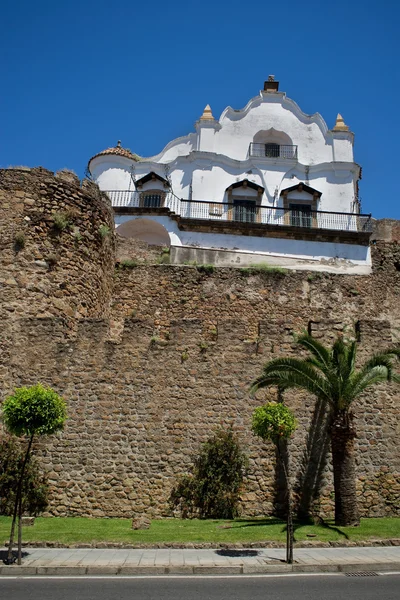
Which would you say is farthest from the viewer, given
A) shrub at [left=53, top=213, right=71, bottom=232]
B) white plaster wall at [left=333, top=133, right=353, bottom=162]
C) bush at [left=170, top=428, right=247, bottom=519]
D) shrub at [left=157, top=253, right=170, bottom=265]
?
white plaster wall at [left=333, top=133, right=353, bottom=162]

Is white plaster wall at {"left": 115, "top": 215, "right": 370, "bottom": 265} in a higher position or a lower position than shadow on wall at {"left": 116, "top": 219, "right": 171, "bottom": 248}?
lower

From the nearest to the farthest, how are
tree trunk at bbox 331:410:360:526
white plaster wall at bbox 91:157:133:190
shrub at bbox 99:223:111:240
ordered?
tree trunk at bbox 331:410:360:526 → shrub at bbox 99:223:111:240 → white plaster wall at bbox 91:157:133:190

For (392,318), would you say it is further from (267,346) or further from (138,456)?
(138,456)

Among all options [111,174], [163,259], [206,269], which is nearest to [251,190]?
[111,174]

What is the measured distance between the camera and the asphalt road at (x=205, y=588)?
7.81m

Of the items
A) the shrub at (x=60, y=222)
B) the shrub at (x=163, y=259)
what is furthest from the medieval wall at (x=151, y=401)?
the shrub at (x=163, y=259)

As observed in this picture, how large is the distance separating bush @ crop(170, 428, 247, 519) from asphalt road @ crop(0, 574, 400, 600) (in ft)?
15.7

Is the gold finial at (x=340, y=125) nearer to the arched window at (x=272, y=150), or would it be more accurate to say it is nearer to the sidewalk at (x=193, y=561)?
the arched window at (x=272, y=150)

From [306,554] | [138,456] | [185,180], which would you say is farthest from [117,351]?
[185,180]

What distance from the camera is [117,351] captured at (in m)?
15.3

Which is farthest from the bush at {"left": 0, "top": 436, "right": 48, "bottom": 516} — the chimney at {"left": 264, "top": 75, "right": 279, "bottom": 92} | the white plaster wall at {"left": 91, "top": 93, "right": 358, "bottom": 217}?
the chimney at {"left": 264, "top": 75, "right": 279, "bottom": 92}

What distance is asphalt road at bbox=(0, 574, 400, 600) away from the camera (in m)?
7.81

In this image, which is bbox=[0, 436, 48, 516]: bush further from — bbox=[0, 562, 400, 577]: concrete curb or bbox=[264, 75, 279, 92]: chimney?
bbox=[264, 75, 279, 92]: chimney

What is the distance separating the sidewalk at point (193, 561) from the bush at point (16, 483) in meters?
3.03
